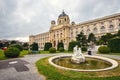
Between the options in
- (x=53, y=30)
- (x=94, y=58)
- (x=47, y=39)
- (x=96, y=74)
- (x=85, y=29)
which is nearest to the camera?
(x=96, y=74)

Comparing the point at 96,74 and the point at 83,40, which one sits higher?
the point at 83,40

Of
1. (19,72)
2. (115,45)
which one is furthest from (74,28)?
(19,72)

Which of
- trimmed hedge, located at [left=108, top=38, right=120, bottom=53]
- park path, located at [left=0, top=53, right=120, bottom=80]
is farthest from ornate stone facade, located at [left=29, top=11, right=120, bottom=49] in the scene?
park path, located at [left=0, top=53, right=120, bottom=80]

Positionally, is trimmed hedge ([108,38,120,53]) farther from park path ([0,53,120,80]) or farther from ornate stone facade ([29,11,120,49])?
ornate stone facade ([29,11,120,49])

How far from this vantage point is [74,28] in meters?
65.6

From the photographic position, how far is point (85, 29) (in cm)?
5931

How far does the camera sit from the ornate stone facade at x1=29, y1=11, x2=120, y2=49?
49.3 metres

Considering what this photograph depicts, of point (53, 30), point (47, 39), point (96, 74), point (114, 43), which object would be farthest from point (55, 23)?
point (96, 74)

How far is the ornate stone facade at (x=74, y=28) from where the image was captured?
49303mm

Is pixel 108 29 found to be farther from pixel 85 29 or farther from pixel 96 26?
pixel 85 29

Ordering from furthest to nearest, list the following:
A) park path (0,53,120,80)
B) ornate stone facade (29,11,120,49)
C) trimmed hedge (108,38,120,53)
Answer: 1. ornate stone facade (29,11,120,49)
2. trimmed hedge (108,38,120,53)
3. park path (0,53,120,80)

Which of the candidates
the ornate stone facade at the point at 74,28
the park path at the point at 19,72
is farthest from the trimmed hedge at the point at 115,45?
the ornate stone facade at the point at 74,28

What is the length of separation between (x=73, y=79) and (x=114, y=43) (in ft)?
72.5

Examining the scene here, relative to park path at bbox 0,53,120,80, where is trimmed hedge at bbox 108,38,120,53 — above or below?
above
